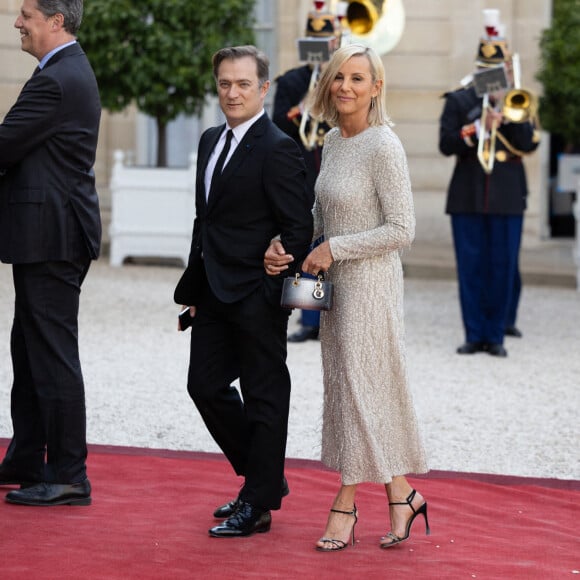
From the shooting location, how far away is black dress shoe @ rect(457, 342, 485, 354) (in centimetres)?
903

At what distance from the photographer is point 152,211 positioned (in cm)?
1340

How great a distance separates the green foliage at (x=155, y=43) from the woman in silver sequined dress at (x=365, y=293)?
8377 millimetres

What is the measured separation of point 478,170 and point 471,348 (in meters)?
1.05

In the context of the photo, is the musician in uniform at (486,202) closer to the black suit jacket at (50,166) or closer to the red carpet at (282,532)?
the red carpet at (282,532)

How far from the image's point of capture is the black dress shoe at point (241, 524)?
4781 millimetres

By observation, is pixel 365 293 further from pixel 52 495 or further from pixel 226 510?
pixel 52 495

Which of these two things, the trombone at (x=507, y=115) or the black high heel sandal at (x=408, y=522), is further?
the trombone at (x=507, y=115)

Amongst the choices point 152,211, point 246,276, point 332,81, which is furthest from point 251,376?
point 152,211

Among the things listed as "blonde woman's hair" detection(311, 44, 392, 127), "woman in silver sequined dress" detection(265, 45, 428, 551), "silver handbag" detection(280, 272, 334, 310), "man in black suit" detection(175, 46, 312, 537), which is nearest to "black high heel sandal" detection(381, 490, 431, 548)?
"woman in silver sequined dress" detection(265, 45, 428, 551)

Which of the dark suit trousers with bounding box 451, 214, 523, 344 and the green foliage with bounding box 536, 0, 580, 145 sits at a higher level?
the green foliage with bounding box 536, 0, 580, 145

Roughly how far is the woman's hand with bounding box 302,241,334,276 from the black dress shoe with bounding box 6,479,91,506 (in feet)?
3.82

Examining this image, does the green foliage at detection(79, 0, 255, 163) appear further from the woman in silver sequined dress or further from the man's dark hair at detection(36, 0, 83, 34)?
the woman in silver sequined dress

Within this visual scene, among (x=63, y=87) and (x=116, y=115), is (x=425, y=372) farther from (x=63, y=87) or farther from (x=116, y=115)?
(x=116, y=115)

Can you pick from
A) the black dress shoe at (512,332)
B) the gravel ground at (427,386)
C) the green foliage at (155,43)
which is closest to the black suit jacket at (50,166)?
the gravel ground at (427,386)
